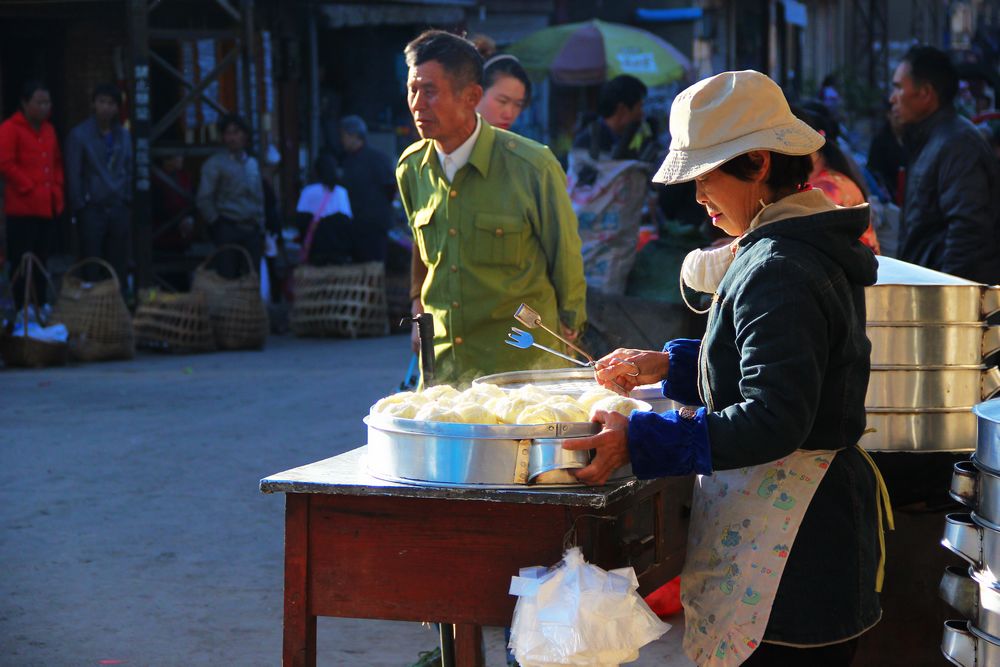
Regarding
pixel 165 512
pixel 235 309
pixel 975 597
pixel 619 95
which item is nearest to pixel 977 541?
pixel 975 597

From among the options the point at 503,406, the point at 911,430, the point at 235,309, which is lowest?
the point at 235,309

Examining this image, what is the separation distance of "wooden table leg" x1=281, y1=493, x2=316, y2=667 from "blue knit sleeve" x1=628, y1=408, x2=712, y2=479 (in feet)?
2.35

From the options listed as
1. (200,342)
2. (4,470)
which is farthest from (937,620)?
(200,342)

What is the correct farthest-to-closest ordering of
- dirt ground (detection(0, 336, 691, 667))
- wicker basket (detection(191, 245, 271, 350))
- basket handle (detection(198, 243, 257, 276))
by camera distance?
basket handle (detection(198, 243, 257, 276))
wicker basket (detection(191, 245, 271, 350))
dirt ground (detection(0, 336, 691, 667))

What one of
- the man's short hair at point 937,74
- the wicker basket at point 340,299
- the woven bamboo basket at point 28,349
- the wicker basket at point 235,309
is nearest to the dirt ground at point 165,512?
the woven bamboo basket at point 28,349

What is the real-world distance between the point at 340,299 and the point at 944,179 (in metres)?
6.86

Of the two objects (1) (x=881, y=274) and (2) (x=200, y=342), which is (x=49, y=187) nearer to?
(2) (x=200, y=342)

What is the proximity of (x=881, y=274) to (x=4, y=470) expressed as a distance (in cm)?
471

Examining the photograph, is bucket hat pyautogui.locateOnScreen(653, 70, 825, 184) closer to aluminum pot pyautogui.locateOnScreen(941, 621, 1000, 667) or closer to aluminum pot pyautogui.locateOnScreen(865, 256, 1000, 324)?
aluminum pot pyautogui.locateOnScreen(941, 621, 1000, 667)

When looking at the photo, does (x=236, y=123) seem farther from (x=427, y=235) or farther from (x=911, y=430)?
(x=911, y=430)

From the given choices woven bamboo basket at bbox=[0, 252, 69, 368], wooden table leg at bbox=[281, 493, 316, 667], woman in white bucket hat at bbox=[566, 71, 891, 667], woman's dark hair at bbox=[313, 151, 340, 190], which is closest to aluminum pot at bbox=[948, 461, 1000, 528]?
woman in white bucket hat at bbox=[566, 71, 891, 667]

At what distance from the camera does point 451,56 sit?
4.03 meters

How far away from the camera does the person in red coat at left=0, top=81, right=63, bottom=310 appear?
10.9 meters

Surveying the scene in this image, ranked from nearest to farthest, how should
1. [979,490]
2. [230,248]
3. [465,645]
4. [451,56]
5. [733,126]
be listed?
[733,126] → [979,490] → [465,645] → [451,56] → [230,248]
